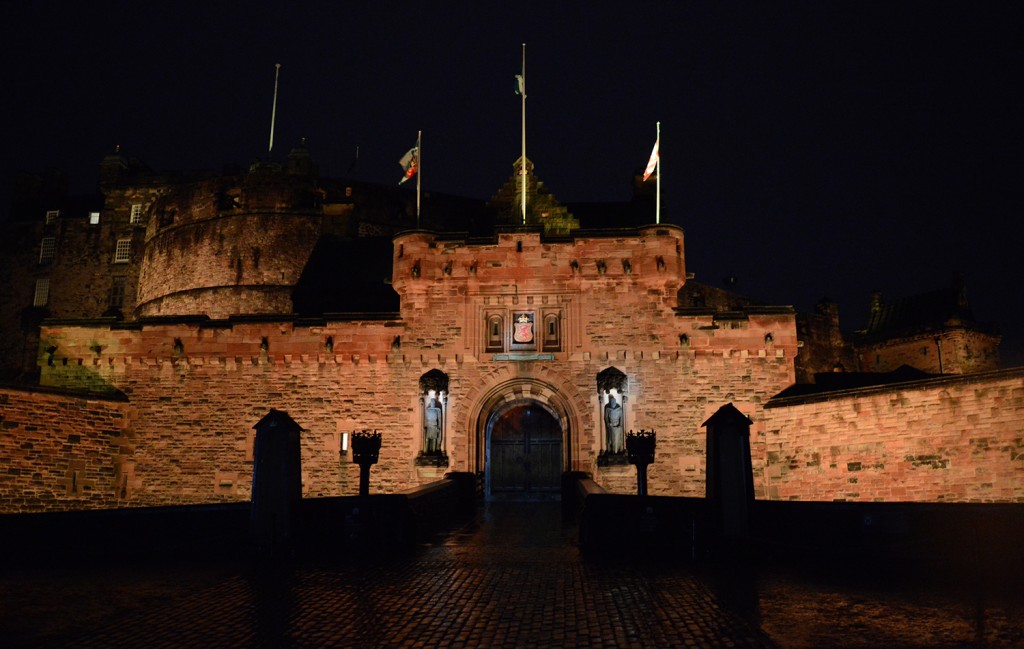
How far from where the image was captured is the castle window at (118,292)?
46.2 metres

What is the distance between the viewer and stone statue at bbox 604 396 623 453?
2219 centimetres

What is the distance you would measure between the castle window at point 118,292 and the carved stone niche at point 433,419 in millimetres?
31297

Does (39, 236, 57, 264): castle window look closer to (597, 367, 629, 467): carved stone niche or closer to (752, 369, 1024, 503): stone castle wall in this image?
(597, 367, 629, 467): carved stone niche

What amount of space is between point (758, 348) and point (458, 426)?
915 centimetres

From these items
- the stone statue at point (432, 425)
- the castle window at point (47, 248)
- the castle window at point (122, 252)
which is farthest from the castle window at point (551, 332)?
the castle window at point (47, 248)

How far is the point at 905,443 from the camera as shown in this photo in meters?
19.4

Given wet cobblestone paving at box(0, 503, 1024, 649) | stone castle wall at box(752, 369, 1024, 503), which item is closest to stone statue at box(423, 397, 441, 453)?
stone castle wall at box(752, 369, 1024, 503)

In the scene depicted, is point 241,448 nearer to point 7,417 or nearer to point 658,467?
point 7,417

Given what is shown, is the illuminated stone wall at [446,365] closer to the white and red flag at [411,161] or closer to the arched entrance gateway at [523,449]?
the arched entrance gateway at [523,449]

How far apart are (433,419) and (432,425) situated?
0.18 metres

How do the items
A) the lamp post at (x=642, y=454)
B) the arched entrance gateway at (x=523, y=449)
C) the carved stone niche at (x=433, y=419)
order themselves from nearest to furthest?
the lamp post at (x=642, y=454) < the carved stone niche at (x=433, y=419) < the arched entrance gateway at (x=523, y=449)

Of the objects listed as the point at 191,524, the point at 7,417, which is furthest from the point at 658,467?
the point at 7,417

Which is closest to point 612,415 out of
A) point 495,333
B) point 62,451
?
point 495,333

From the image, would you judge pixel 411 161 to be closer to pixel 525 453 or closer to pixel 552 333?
pixel 552 333
